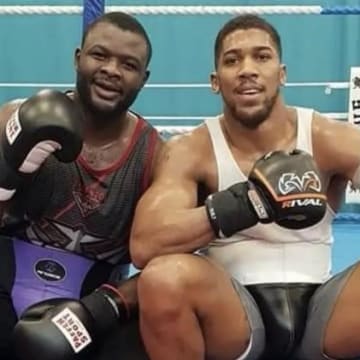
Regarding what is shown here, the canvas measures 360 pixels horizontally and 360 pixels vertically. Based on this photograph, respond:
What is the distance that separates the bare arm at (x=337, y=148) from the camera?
1350 millimetres

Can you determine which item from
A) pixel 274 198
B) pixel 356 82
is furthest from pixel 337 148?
pixel 356 82

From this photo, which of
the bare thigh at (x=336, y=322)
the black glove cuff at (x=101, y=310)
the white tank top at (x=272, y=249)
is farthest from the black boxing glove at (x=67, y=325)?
the bare thigh at (x=336, y=322)

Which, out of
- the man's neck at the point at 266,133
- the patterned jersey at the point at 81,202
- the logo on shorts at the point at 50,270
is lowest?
the logo on shorts at the point at 50,270

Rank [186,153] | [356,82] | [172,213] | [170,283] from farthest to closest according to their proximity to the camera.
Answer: [356,82] < [186,153] < [172,213] < [170,283]

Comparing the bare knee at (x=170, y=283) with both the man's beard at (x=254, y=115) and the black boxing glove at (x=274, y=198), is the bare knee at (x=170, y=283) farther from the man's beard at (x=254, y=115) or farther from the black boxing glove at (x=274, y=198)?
the man's beard at (x=254, y=115)

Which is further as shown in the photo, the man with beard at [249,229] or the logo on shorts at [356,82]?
the logo on shorts at [356,82]

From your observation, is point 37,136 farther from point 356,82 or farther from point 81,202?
point 356,82

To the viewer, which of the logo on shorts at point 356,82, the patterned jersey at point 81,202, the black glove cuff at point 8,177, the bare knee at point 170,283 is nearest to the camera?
the bare knee at point 170,283

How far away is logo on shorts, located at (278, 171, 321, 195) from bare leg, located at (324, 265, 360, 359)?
0.55ft

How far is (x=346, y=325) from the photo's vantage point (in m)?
1.22

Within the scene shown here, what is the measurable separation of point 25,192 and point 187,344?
0.39 m

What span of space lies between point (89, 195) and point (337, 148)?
0.43m

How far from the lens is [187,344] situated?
3.87 ft

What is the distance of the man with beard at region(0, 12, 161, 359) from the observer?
1360 millimetres
